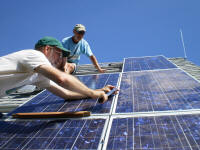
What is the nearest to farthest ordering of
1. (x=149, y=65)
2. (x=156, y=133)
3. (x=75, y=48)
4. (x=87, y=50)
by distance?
(x=156, y=133)
(x=149, y=65)
(x=75, y=48)
(x=87, y=50)

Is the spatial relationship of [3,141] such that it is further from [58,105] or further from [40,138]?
[58,105]

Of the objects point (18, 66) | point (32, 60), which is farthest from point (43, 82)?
point (32, 60)

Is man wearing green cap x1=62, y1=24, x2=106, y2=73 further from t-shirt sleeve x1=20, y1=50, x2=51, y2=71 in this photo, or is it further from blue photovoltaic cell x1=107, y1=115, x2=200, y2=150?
blue photovoltaic cell x1=107, y1=115, x2=200, y2=150

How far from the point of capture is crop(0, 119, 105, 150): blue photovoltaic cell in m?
1.71

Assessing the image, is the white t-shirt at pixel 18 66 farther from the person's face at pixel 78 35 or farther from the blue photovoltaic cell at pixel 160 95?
the person's face at pixel 78 35

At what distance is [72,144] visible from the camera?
1694 millimetres

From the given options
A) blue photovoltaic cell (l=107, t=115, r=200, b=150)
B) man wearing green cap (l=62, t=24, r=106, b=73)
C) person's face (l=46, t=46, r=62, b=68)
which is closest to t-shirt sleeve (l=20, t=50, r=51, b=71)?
person's face (l=46, t=46, r=62, b=68)

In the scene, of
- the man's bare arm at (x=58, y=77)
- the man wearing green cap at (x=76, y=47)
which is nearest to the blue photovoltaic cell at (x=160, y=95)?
the man's bare arm at (x=58, y=77)

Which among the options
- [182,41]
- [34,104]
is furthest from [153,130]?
[182,41]

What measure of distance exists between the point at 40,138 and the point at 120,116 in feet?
2.97

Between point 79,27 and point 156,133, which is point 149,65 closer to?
point 79,27

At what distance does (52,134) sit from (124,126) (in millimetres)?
768

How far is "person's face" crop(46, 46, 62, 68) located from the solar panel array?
716mm

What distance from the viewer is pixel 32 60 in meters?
2.22
